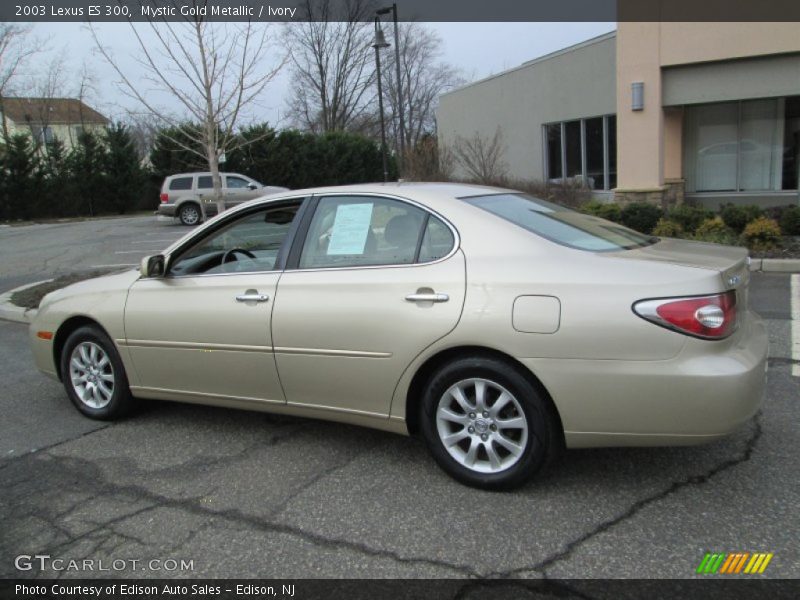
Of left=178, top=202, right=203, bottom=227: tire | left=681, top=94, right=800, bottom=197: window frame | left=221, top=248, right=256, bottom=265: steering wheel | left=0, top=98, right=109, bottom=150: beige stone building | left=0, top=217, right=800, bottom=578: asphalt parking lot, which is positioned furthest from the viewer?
left=0, top=98, right=109, bottom=150: beige stone building

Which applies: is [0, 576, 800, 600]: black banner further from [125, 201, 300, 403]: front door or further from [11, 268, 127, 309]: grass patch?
[11, 268, 127, 309]: grass patch

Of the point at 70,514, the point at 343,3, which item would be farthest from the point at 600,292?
the point at 343,3

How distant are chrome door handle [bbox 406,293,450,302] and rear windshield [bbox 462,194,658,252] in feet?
1.89

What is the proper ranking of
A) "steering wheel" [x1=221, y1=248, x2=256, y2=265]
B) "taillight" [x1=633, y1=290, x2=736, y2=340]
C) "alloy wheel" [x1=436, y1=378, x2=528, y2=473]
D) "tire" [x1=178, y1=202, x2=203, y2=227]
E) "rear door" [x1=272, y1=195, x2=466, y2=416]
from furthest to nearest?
"tire" [x1=178, y1=202, x2=203, y2=227]
"steering wheel" [x1=221, y1=248, x2=256, y2=265]
"rear door" [x1=272, y1=195, x2=466, y2=416]
"alloy wheel" [x1=436, y1=378, x2=528, y2=473]
"taillight" [x1=633, y1=290, x2=736, y2=340]

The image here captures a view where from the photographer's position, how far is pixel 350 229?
385 centimetres

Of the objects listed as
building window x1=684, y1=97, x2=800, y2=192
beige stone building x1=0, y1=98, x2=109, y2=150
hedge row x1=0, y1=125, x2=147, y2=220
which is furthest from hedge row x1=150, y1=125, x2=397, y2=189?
building window x1=684, y1=97, x2=800, y2=192

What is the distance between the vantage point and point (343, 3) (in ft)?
136

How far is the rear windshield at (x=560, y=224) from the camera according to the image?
11.5 ft

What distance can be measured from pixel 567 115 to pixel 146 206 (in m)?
23.1

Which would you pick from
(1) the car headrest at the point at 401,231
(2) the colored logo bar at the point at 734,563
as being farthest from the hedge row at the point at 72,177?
(2) the colored logo bar at the point at 734,563

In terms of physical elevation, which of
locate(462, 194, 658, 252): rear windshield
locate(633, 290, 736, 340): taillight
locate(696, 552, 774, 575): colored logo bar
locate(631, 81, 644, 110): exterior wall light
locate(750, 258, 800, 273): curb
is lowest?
locate(696, 552, 774, 575): colored logo bar

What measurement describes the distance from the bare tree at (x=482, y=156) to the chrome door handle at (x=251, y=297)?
1710 cm

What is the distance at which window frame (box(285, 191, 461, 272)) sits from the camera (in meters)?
3.50

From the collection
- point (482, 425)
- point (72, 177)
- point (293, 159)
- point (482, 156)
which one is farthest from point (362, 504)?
point (72, 177)
